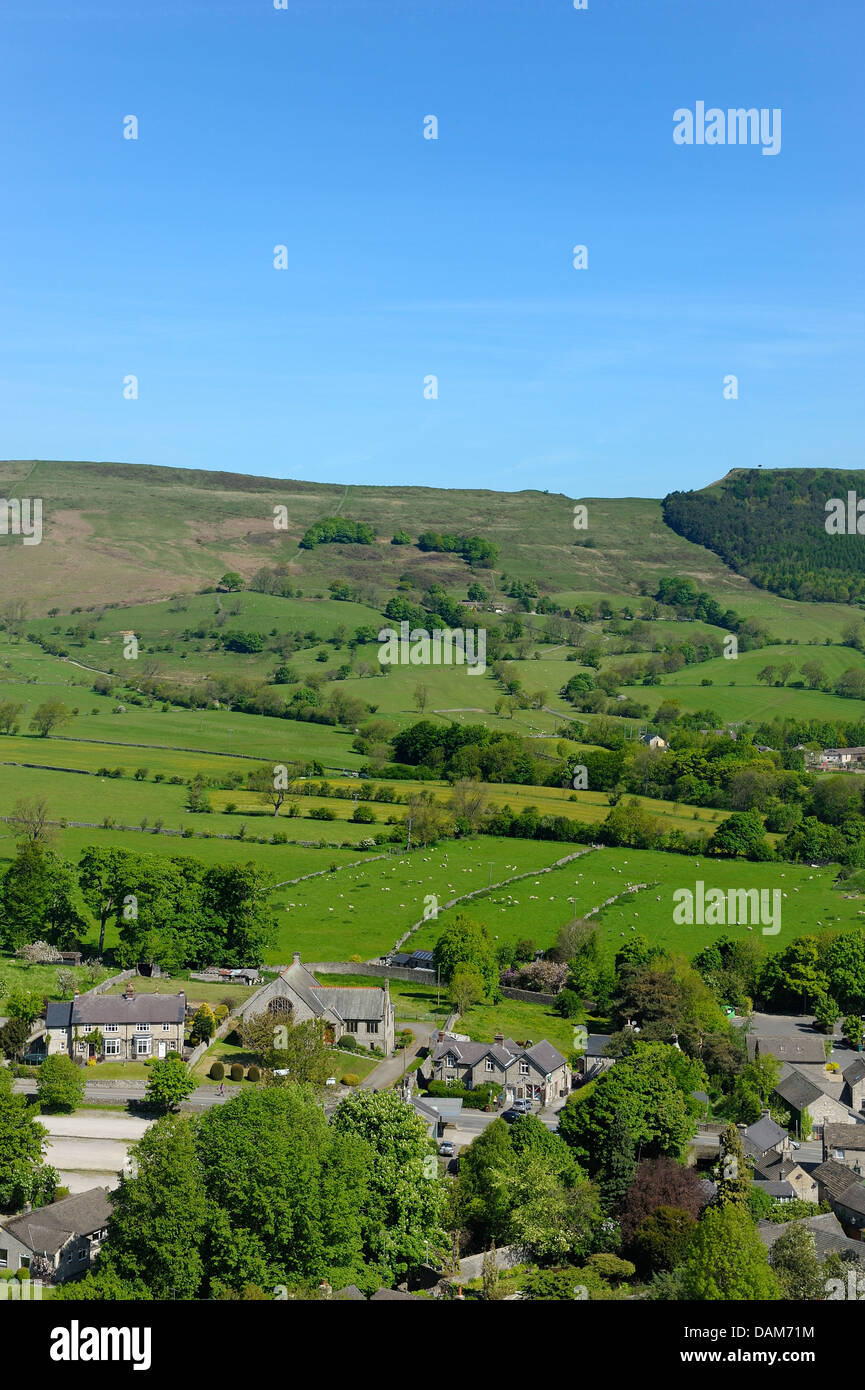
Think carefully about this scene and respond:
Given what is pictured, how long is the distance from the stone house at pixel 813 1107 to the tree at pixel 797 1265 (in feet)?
55.5

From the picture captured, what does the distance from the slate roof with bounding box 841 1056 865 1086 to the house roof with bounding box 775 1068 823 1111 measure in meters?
2.24

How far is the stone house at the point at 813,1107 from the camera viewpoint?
56969 millimetres

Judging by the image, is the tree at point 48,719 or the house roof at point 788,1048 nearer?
the house roof at point 788,1048

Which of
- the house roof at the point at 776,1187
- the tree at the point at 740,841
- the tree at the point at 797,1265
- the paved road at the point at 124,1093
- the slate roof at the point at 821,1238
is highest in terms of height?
the tree at the point at 740,841

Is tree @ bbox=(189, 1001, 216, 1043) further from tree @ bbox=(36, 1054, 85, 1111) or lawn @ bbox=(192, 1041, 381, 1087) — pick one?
tree @ bbox=(36, 1054, 85, 1111)

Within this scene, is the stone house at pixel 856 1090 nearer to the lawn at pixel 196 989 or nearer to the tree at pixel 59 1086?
the lawn at pixel 196 989

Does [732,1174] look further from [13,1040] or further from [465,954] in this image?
[13,1040]

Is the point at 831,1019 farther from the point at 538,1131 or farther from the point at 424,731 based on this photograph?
the point at 424,731

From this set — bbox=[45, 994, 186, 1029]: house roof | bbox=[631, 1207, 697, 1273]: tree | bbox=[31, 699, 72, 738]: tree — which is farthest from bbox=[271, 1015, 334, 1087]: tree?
bbox=[31, 699, 72, 738]: tree

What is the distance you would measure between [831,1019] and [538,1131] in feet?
96.3

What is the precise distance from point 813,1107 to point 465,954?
70.9ft

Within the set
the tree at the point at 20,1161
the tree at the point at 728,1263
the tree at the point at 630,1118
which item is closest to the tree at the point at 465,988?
the tree at the point at 630,1118

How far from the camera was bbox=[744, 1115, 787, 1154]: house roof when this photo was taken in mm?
51094

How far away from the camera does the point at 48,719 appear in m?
141
